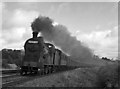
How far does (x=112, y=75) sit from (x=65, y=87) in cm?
831

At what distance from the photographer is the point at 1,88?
11797mm

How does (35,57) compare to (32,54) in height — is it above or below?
below

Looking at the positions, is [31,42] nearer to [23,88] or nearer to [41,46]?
[41,46]

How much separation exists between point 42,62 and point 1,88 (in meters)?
10.6

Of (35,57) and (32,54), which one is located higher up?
(32,54)

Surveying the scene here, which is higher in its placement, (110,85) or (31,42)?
(31,42)

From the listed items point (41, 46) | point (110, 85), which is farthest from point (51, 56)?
point (110, 85)

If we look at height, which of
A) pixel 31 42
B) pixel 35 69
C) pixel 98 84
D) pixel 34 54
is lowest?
pixel 98 84

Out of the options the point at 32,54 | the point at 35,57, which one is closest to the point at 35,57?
the point at 35,57

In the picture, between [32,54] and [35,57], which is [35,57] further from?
[32,54]

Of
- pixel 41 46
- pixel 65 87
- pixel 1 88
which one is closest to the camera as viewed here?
pixel 1 88

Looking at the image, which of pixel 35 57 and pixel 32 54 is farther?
pixel 32 54

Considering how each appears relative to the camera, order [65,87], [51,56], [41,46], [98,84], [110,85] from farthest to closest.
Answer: [51,56], [41,46], [98,84], [110,85], [65,87]

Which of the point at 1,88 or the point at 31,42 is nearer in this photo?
the point at 1,88
